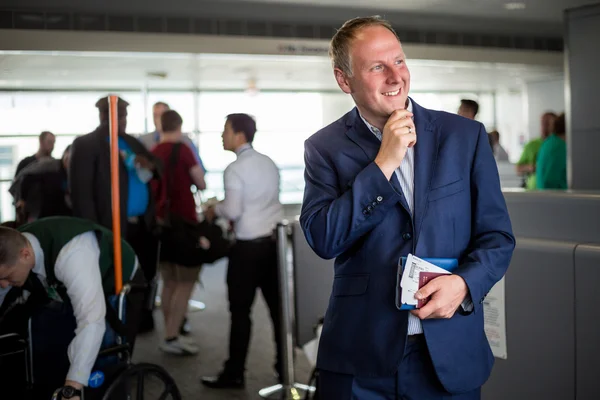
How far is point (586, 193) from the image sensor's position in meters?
2.83

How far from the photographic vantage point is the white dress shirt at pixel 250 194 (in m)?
4.28

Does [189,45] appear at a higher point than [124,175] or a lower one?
higher

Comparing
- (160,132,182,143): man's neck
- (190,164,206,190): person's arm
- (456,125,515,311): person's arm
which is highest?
(160,132,182,143): man's neck

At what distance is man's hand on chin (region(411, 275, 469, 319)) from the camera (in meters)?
1.45

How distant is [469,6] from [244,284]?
5.97 metres

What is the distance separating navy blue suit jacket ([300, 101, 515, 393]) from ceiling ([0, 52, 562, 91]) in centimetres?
538

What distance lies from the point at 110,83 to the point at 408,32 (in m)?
4.25

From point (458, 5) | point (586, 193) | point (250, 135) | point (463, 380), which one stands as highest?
point (458, 5)

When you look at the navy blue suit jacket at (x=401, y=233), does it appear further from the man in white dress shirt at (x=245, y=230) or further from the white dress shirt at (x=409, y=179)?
the man in white dress shirt at (x=245, y=230)

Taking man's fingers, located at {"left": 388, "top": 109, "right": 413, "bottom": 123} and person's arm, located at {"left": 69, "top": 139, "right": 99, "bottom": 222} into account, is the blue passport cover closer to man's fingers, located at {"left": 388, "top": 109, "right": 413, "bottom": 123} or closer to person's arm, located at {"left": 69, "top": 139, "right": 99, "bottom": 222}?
man's fingers, located at {"left": 388, "top": 109, "right": 413, "bottom": 123}

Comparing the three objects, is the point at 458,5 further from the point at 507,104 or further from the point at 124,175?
the point at 507,104

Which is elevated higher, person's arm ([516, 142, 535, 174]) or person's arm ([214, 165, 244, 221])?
person's arm ([516, 142, 535, 174])

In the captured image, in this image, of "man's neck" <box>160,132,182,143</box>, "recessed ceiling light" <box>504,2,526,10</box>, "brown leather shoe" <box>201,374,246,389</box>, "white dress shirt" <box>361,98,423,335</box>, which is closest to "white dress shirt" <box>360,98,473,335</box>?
"white dress shirt" <box>361,98,423,335</box>

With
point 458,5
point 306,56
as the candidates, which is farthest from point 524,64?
point 306,56
